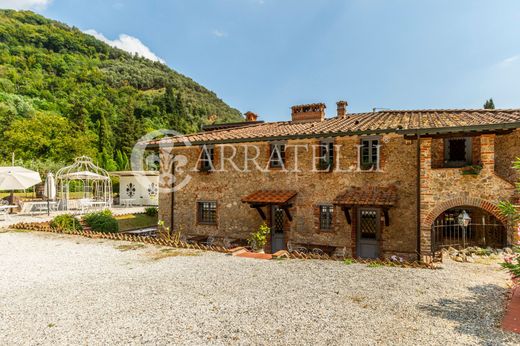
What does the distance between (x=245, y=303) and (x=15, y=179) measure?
67.6ft

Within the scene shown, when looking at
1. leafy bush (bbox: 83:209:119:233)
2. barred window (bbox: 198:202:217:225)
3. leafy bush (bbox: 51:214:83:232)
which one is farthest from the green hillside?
barred window (bbox: 198:202:217:225)

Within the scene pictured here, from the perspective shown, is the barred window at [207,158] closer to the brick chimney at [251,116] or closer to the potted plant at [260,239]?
the potted plant at [260,239]

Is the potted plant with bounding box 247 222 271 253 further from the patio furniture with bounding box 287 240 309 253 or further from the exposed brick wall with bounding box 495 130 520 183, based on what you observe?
the exposed brick wall with bounding box 495 130 520 183

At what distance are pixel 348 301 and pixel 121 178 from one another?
29845mm

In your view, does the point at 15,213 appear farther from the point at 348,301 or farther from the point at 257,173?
the point at 348,301

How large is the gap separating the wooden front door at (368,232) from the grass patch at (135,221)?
13.5 metres

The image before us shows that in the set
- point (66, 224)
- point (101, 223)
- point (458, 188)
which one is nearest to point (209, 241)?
point (101, 223)

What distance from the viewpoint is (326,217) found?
41.1ft

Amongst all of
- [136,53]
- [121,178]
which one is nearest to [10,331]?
[121,178]

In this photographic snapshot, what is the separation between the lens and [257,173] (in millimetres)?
13852

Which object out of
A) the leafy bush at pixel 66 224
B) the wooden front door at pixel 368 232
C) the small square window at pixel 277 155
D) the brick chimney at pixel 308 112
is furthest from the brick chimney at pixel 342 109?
the leafy bush at pixel 66 224

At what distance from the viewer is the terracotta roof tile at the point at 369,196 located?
1066 centimetres

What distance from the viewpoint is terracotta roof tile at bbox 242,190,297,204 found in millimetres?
12359

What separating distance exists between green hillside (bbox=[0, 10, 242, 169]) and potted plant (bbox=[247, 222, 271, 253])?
43052 mm
